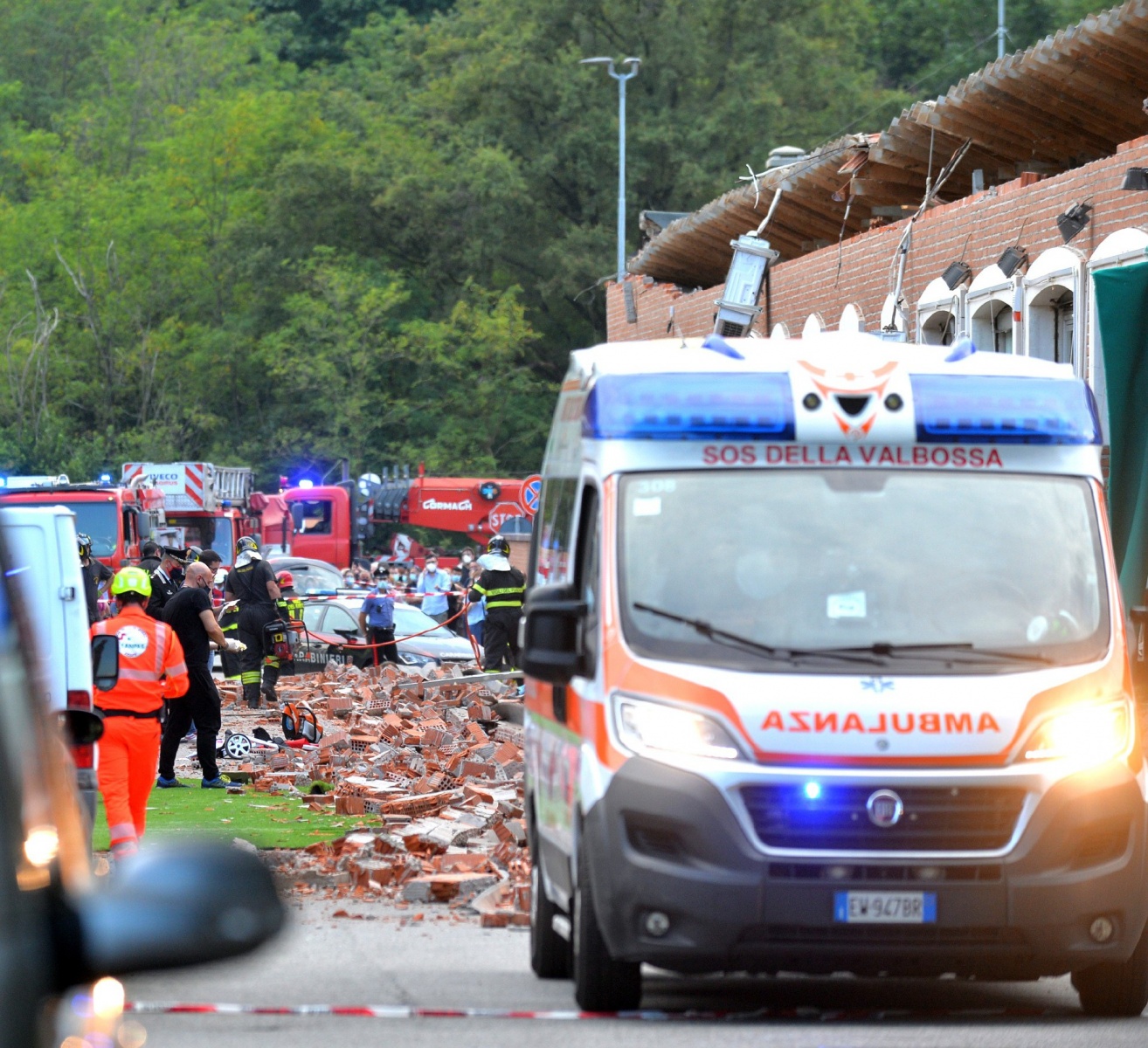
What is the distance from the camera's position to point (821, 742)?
716 cm

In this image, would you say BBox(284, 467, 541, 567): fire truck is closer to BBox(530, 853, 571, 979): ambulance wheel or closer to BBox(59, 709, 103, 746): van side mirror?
BBox(59, 709, 103, 746): van side mirror

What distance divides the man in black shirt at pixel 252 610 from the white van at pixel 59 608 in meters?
12.1

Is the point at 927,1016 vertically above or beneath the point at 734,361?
beneath

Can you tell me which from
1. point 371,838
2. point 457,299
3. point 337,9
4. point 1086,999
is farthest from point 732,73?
point 1086,999

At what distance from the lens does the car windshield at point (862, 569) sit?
24.4ft

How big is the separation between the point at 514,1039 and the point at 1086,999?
6.71 feet

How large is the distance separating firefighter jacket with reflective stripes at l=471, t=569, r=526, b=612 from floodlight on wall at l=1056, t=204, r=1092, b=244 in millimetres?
10697

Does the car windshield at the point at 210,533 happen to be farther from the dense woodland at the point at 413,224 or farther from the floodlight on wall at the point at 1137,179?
the floodlight on wall at the point at 1137,179

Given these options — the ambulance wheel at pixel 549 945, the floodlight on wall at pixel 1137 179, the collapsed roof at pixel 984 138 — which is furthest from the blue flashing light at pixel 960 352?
the collapsed roof at pixel 984 138

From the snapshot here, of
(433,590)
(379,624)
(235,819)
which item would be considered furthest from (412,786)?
(433,590)

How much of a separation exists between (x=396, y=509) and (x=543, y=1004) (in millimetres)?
50833

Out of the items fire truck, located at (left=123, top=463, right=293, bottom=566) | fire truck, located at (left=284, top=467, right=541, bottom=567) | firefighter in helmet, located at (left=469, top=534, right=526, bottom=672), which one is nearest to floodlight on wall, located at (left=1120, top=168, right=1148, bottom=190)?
firefighter in helmet, located at (left=469, top=534, right=526, bottom=672)

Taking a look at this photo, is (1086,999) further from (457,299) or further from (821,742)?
(457,299)

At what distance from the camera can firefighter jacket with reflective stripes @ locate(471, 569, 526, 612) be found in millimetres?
25266
